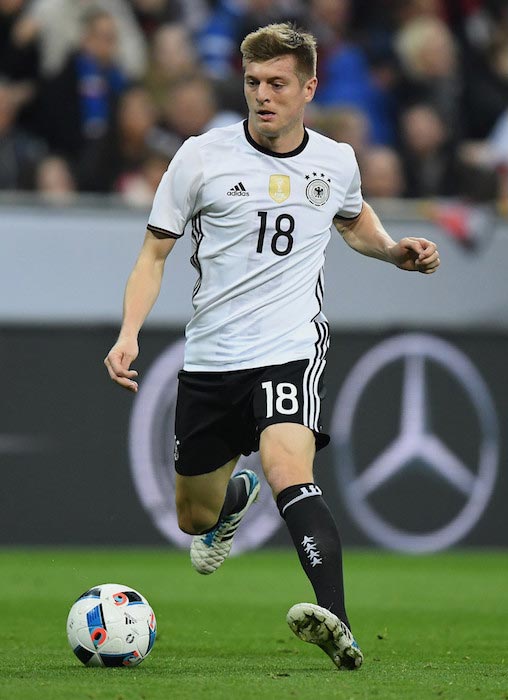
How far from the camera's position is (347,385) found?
472 inches

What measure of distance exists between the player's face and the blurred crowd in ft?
17.8

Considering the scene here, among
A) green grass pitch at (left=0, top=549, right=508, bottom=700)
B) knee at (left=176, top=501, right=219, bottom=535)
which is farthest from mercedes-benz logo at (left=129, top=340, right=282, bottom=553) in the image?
knee at (left=176, top=501, right=219, bottom=535)

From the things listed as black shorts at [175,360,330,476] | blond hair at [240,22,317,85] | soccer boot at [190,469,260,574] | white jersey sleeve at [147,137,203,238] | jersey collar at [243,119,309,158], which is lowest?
soccer boot at [190,469,260,574]

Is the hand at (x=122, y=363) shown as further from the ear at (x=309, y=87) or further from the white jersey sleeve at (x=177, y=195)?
the ear at (x=309, y=87)

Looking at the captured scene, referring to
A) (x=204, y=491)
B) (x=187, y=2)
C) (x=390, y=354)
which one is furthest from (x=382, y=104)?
(x=204, y=491)

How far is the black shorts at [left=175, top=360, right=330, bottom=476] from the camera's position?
20.4 ft

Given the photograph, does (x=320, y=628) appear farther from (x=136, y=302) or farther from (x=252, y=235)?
(x=252, y=235)

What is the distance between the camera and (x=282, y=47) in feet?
20.5

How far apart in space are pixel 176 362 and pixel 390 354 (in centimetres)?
168

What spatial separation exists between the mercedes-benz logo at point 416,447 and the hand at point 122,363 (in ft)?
19.7

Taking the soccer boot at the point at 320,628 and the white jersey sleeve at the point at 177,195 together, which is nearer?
the soccer boot at the point at 320,628

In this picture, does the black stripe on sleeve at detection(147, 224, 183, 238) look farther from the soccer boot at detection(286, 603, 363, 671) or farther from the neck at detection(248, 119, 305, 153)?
the soccer boot at detection(286, 603, 363, 671)

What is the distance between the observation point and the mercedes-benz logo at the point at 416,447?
Result: 38.9 feet

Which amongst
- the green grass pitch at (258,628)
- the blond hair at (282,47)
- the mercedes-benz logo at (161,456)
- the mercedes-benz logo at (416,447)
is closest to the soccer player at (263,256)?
the blond hair at (282,47)
